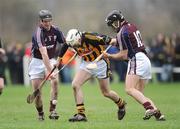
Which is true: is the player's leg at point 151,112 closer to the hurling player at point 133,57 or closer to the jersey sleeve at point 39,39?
the hurling player at point 133,57

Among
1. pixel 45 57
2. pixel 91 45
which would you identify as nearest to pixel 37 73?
pixel 45 57

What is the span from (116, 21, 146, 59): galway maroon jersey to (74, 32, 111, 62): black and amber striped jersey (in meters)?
0.56

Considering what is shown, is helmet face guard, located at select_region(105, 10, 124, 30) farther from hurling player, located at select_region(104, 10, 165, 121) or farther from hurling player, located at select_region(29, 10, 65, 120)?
hurling player, located at select_region(29, 10, 65, 120)

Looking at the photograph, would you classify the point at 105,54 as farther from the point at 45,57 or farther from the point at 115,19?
the point at 45,57

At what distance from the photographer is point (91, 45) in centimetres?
2072

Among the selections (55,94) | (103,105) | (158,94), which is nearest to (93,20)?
(158,94)

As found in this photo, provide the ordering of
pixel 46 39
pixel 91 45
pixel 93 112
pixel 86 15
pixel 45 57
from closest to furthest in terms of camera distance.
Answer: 1. pixel 91 45
2. pixel 45 57
3. pixel 46 39
4. pixel 93 112
5. pixel 86 15

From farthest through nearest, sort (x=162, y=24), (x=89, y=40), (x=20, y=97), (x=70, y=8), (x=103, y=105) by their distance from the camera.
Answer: (x=70, y=8)
(x=162, y=24)
(x=20, y=97)
(x=103, y=105)
(x=89, y=40)

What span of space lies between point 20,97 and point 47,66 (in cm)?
1087

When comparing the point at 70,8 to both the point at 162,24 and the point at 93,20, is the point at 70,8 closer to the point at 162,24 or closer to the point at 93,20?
the point at 93,20

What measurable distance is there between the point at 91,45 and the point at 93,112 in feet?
10.8

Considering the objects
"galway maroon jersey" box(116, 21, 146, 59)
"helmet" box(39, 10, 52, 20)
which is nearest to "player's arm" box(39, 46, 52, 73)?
"helmet" box(39, 10, 52, 20)

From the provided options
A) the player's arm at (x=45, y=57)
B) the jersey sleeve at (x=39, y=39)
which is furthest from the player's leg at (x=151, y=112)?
the jersey sleeve at (x=39, y=39)

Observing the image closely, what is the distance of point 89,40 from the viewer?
20.6 metres
